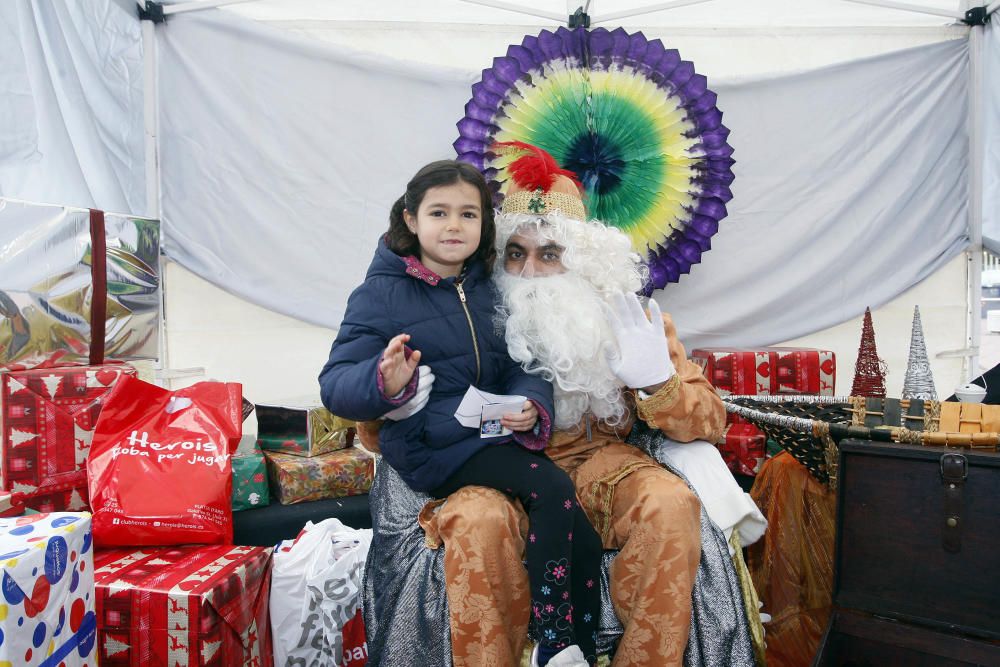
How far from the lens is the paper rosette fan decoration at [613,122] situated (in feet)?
8.41

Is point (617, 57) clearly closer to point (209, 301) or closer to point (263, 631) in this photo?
point (209, 301)

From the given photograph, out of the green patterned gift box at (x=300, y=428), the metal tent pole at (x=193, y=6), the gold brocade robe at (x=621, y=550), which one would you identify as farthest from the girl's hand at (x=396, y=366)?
the metal tent pole at (x=193, y=6)

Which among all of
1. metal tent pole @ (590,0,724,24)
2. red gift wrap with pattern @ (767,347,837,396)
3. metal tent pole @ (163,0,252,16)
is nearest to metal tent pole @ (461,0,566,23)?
metal tent pole @ (590,0,724,24)

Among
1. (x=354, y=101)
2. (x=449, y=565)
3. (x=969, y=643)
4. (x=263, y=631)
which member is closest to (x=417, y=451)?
(x=449, y=565)

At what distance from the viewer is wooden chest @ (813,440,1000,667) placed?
60.3 inches

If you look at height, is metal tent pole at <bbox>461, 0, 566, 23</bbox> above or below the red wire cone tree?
above

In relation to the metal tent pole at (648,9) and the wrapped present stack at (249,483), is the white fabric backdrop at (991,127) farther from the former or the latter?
the wrapped present stack at (249,483)

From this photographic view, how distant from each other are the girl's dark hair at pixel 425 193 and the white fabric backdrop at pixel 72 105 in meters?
1.21

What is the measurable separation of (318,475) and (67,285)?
3.25ft

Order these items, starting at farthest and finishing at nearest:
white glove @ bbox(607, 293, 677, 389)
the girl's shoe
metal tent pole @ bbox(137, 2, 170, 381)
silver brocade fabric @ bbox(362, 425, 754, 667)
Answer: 1. metal tent pole @ bbox(137, 2, 170, 381)
2. white glove @ bbox(607, 293, 677, 389)
3. silver brocade fabric @ bbox(362, 425, 754, 667)
4. the girl's shoe

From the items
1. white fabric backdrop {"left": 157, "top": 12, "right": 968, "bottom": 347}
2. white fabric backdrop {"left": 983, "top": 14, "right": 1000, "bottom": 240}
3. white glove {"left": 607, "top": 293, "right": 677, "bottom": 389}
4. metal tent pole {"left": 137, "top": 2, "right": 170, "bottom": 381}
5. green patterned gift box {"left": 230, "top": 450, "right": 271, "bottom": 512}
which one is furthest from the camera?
white fabric backdrop {"left": 983, "top": 14, "right": 1000, "bottom": 240}

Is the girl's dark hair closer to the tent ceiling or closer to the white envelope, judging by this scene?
the white envelope

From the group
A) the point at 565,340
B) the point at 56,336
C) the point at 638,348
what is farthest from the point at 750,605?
the point at 56,336

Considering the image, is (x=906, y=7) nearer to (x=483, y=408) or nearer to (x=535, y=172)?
(x=535, y=172)
